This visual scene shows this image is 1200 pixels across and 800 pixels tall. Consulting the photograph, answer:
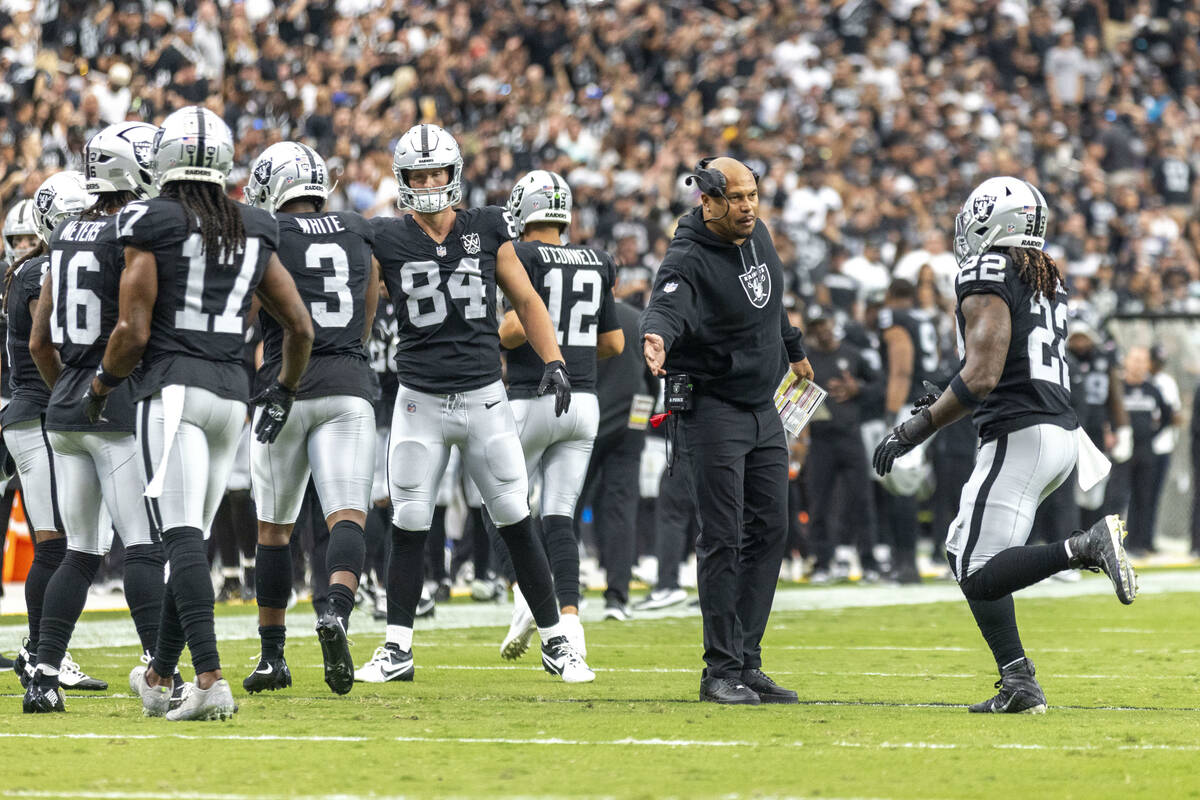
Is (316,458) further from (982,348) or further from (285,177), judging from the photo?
(982,348)

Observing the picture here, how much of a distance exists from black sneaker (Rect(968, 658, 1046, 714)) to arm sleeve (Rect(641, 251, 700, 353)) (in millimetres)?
1652

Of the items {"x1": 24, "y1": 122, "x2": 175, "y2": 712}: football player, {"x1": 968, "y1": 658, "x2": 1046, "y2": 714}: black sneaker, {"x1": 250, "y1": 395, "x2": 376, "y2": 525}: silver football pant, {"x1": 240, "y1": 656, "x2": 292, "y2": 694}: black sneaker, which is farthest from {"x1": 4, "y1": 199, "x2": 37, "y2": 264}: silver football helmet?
{"x1": 968, "y1": 658, "x2": 1046, "y2": 714}: black sneaker

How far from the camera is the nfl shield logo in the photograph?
6.98 meters

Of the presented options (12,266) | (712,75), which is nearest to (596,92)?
(712,75)

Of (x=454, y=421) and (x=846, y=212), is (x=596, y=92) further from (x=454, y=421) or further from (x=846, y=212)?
(x=454, y=421)

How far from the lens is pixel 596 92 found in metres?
22.5

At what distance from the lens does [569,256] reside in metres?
9.08

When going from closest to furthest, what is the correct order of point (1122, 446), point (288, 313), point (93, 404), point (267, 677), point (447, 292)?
point (93, 404) → point (288, 313) → point (267, 677) → point (447, 292) → point (1122, 446)

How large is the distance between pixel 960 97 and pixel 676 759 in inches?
853

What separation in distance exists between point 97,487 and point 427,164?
175cm

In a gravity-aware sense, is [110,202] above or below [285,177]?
below

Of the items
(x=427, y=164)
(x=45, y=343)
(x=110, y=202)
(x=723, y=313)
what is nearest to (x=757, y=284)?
(x=723, y=313)

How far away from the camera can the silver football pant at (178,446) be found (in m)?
6.00

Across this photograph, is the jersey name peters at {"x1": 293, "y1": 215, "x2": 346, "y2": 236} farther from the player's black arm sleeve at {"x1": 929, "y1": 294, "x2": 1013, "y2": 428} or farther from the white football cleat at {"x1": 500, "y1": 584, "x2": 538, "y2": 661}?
the player's black arm sleeve at {"x1": 929, "y1": 294, "x2": 1013, "y2": 428}
